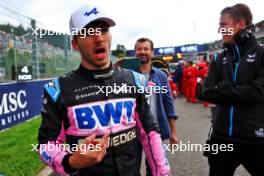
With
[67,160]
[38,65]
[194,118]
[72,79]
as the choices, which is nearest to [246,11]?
[72,79]

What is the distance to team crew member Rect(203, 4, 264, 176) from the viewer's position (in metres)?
2.75

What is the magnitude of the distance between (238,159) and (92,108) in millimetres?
1575

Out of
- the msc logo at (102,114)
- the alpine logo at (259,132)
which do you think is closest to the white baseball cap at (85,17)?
the msc logo at (102,114)

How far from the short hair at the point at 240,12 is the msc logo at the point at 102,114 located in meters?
1.41

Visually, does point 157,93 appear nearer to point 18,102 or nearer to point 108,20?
point 108,20

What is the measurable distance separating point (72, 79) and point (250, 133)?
153cm

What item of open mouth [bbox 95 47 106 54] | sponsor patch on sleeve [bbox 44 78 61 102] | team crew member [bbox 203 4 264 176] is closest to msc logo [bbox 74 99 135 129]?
sponsor patch on sleeve [bbox 44 78 61 102]

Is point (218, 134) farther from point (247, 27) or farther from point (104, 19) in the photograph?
point (104, 19)

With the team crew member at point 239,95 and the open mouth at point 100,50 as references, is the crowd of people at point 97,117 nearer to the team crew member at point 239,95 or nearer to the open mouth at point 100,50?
the open mouth at point 100,50

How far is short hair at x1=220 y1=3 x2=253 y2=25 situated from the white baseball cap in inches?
52.7

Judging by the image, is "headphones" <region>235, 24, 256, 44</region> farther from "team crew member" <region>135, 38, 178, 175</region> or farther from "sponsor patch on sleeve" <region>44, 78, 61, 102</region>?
"sponsor patch on sleeve" <region>44, 78, 61, 102</region>

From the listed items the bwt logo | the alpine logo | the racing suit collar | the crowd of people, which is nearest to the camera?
the crowd of people

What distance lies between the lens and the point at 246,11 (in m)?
2.88

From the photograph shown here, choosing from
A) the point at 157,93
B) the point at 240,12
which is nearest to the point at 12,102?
the point at 157,93
